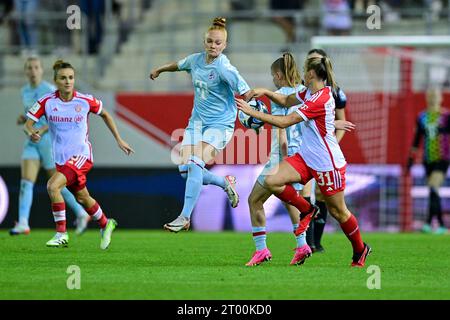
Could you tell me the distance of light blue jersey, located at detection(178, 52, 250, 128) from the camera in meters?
10.5

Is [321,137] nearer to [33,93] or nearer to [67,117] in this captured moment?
[67,117]

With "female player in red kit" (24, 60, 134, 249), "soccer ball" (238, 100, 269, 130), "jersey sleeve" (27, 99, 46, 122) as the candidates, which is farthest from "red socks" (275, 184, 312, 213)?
"jersey sleeve" (27, 99, 46, 122)

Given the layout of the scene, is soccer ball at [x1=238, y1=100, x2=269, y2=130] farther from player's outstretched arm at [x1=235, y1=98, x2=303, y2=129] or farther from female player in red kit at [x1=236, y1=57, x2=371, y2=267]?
player's outstretched arm at [x1=235, y1=98, x2=303, y2=129]

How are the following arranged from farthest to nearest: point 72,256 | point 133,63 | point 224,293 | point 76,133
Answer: point 133,63 → point 76,133 → point 72,256 → point 224,293

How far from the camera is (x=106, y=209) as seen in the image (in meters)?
17.8

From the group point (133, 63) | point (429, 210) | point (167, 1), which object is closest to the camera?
point (429, 210)

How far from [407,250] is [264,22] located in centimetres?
928

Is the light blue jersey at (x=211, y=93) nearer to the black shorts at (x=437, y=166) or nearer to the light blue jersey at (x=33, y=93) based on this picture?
the light blue jersey at (x=33, y=93)

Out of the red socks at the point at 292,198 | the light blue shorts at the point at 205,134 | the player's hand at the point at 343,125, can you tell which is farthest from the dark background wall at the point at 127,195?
the player's hand at the point at 343,125

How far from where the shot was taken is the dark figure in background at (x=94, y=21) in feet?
65.8

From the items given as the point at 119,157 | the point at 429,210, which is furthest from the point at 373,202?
the point at 119,157

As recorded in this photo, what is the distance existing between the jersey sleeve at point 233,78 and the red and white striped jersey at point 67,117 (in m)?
2.14

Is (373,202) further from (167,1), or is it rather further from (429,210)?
(167,1)

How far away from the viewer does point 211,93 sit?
10.5 m
